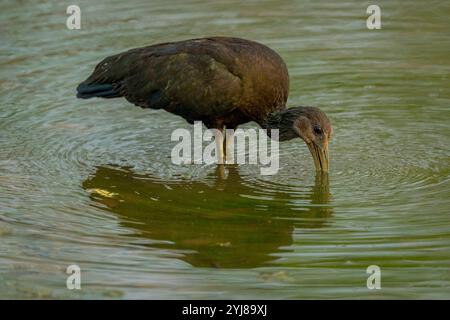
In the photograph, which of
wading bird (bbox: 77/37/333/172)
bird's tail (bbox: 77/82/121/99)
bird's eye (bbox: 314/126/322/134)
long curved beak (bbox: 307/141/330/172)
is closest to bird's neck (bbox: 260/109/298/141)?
wading bird (bbox: 77/37/333/172)

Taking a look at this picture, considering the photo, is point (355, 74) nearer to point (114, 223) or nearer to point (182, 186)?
point (182, 186)

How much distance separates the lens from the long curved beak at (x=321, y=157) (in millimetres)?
11273

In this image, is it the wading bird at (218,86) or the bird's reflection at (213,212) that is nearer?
the bird's reflection at (213,212)

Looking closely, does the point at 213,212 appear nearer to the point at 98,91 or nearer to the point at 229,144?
the point at 229,144

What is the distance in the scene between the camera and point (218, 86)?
1140 centimetres

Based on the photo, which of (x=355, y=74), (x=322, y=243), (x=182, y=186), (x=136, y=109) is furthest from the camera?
(x=355, y=74)

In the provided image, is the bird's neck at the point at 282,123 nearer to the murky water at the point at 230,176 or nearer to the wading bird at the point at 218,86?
the wading bird at the point at 218,86

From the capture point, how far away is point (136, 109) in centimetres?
1362

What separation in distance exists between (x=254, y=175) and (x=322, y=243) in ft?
7.10

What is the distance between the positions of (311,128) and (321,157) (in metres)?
0.37

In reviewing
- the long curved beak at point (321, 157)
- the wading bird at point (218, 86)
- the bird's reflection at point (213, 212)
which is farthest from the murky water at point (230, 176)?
the wading bird at point (218, 86)

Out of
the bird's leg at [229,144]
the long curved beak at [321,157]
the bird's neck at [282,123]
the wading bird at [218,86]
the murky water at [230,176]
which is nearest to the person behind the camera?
the murky water at [230,176]

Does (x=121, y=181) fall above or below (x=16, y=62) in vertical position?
below
